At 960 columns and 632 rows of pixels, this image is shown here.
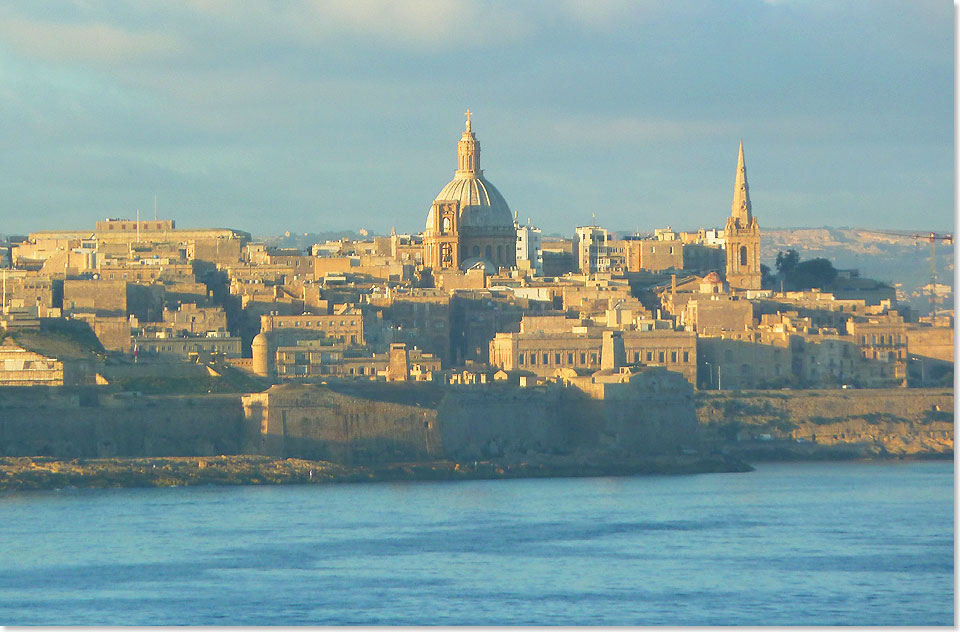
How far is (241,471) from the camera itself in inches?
3051

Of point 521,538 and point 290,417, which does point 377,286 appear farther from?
point 521,538

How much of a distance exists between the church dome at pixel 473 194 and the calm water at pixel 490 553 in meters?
51.0

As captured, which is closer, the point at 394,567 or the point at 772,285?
the point at 394,567

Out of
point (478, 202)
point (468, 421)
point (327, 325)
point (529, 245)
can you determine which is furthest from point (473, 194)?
point (468, 421)

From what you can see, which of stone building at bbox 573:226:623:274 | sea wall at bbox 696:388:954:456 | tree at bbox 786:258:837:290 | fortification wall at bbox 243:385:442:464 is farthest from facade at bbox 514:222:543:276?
fortification wall at bbox 243:385:442:464

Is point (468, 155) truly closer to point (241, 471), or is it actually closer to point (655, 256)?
point (655, 256)

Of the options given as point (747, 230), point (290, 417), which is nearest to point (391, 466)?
point (290, 417)

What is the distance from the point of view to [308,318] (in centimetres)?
9700

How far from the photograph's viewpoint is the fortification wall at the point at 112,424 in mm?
78438

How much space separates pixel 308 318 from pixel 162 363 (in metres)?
12.3

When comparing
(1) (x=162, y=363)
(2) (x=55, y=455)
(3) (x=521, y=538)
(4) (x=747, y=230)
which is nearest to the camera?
(3) (x=521, y=538)

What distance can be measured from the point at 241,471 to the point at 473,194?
54996 millimetres

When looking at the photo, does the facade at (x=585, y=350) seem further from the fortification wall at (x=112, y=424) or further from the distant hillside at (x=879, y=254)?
the fortification wall at (x=112, y=424)

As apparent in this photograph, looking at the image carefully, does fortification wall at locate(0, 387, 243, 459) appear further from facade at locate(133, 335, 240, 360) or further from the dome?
the dome
